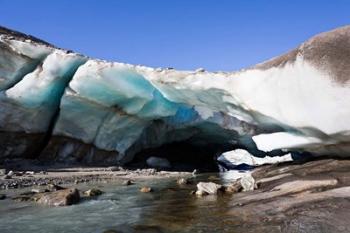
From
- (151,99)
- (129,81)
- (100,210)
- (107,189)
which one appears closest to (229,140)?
(151,99)

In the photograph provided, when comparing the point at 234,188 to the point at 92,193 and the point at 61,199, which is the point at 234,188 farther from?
the point at 61,199

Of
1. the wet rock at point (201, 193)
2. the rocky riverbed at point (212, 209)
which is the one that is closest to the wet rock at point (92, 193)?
the rocky riverbed at point (212, 209)

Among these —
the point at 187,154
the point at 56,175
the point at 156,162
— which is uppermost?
the point at 187,154

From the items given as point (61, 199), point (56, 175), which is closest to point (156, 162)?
point (56, 175)

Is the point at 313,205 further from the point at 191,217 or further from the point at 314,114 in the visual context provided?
the point at 314,114

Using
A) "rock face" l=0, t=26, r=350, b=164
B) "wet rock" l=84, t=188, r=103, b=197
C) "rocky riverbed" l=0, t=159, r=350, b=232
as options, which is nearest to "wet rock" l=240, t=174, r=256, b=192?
"rocky riverbed" l=0, t=159, r=350, b=232

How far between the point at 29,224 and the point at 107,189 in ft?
19.9

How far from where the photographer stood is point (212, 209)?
930cm

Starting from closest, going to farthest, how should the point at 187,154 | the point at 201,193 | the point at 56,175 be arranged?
the point at 201,193
the point at 56,175
the point at 187,154

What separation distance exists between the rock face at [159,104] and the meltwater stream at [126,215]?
3.32 meters

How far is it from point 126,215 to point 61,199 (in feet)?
7.90

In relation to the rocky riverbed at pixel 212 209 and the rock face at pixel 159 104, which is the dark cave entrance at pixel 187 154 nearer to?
the rock face at pixel 159 104

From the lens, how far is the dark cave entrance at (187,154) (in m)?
28.2

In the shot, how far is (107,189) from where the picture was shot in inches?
563
